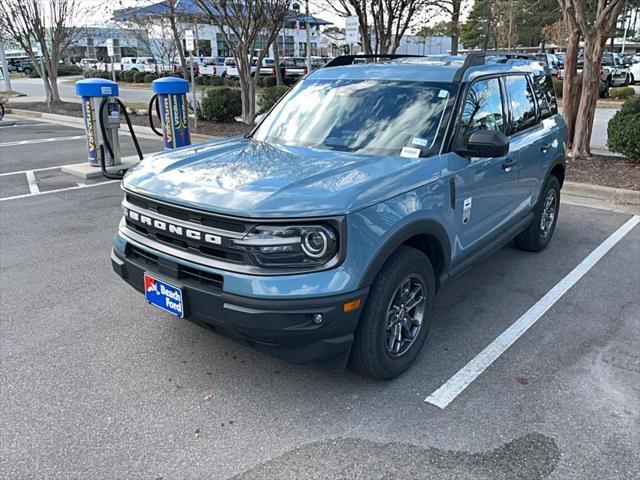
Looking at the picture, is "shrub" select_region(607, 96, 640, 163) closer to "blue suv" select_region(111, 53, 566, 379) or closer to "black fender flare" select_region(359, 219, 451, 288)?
"blue suv" select_region(111, 53, 566, 379)

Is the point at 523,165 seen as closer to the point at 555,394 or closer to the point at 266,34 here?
the point at 555,394

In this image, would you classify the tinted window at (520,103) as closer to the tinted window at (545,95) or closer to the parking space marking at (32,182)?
the tinted window at (545,95)

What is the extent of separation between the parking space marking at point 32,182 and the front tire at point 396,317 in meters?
6.96

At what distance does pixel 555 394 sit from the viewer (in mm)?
3258

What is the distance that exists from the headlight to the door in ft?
4.05

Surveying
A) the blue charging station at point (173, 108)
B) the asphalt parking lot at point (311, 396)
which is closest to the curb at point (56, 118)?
the blue charging station at point (173, 108)

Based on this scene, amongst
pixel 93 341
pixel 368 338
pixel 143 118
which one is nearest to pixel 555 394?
pixel 368 338

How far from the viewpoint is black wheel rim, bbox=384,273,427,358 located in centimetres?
327

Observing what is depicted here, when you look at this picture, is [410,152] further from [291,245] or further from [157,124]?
[157,124]

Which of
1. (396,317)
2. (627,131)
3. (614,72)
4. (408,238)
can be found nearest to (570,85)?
(627,131)

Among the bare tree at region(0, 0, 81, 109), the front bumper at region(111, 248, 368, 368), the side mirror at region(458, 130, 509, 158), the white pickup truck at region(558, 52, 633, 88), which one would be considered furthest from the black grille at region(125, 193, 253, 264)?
the white pickup truck at region(558, 52, 633, 88)

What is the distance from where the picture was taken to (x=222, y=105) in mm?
13883

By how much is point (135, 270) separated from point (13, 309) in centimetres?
172

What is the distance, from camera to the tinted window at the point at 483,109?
3.87 m
